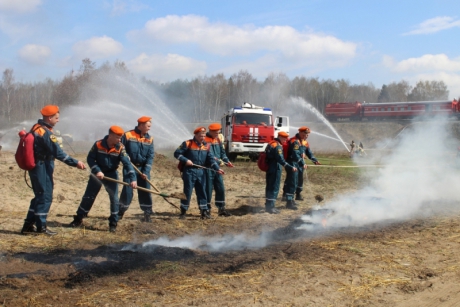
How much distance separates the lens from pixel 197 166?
869 centimetres

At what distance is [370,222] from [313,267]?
3.53 metres

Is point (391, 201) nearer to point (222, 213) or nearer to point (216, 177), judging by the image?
point (222, 213)

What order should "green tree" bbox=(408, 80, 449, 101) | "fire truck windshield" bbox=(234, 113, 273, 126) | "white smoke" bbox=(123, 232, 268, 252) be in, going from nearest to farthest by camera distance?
"white smoke" bbox=(123, 232, 268, 252), "fire truck windshield" bbox=(234, 113, 273, 126), "green tree" bbox=(408, 80, 449, 101)

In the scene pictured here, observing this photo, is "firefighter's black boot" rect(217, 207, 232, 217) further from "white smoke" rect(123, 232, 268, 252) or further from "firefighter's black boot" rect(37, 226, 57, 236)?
"firefighter's black boot" rect(37, 226, 57, 236)

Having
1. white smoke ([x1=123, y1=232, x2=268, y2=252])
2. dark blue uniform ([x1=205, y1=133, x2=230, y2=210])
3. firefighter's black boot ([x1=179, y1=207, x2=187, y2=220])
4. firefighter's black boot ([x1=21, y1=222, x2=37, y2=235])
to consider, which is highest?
dark blue uniform ([x1=205, y1=133, x2=230, y2=210])

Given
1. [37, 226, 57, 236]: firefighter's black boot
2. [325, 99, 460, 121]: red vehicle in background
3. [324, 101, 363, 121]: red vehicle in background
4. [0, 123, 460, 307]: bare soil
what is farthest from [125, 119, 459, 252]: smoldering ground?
[324, 101, 363, 121]: red vehicle in background

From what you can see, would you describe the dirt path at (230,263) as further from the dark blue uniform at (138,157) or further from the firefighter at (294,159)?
the firefighter at (294,159)

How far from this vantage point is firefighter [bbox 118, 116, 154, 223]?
8.00 metres

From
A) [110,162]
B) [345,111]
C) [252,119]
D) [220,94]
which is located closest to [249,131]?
[252,119]

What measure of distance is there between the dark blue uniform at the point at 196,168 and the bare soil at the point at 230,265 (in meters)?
0.48

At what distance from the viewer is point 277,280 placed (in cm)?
478

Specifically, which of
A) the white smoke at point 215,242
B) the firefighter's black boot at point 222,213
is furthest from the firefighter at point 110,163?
the firefighter's black boot at point 222,213

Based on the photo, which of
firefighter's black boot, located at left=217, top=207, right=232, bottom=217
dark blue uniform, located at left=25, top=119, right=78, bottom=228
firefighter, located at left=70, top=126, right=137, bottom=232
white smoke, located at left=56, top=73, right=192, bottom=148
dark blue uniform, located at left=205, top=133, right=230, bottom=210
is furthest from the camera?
white smoke, located at left=56, top=73, right=192, bottom=148

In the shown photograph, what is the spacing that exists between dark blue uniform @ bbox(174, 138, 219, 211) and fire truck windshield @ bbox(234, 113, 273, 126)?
13.1 m
